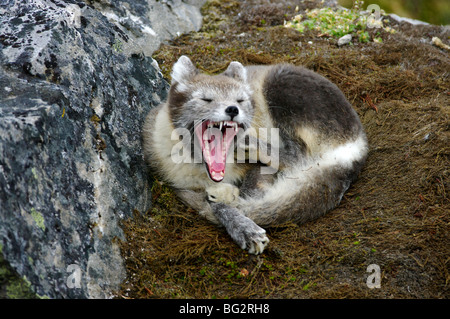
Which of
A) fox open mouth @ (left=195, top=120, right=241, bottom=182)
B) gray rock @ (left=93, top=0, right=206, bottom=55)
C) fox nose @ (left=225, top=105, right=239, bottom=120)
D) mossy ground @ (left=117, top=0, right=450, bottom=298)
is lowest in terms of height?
mossy ground @ (left=117, top=0, right=450, bottom=298)

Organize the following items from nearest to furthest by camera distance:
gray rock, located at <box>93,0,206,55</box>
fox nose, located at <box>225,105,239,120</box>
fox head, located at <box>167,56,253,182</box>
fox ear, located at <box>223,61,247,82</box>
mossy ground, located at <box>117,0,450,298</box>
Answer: mossy ground, located at <box>117,0,450,298</box> < fox nose, located at <box>225,105,239,120</box> < fox head, located at <box>167,56,253,182</box> < fox ear, located at <box>223,61,247,82</box> < gray rock, located at <box>93,0,206,55</box>

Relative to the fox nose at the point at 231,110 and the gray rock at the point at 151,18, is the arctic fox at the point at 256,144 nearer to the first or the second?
the fox nose at the point at 231,110

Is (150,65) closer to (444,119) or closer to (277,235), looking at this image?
(277,235)

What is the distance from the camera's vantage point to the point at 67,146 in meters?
3.21

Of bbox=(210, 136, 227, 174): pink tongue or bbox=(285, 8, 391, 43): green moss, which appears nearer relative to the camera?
bbox=(210, 136, 227, 174): pink tongue

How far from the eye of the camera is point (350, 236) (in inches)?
146

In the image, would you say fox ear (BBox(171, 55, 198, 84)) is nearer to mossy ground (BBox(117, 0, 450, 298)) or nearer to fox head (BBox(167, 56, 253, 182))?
fox head (BBox(167, 56, 253, 182))

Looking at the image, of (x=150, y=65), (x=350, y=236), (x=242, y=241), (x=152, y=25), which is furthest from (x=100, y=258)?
(x=152, y=25)

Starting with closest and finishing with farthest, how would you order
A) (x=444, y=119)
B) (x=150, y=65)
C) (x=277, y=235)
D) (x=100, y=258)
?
A: (x=100, y=258) < (x=277, y=235) < (x=444, y=119) < (x=150, y=65)

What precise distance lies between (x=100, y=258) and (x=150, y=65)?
109 inches

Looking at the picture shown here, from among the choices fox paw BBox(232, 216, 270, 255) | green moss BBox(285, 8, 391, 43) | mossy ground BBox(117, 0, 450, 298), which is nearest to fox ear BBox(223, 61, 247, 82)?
mossy ground BBox(117, 0, 450, 298)

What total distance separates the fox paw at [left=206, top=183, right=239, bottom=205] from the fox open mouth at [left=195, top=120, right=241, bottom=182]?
137mm

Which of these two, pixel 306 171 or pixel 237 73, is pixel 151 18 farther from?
pixel 306 171

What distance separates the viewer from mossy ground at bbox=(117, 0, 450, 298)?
10.7ft
